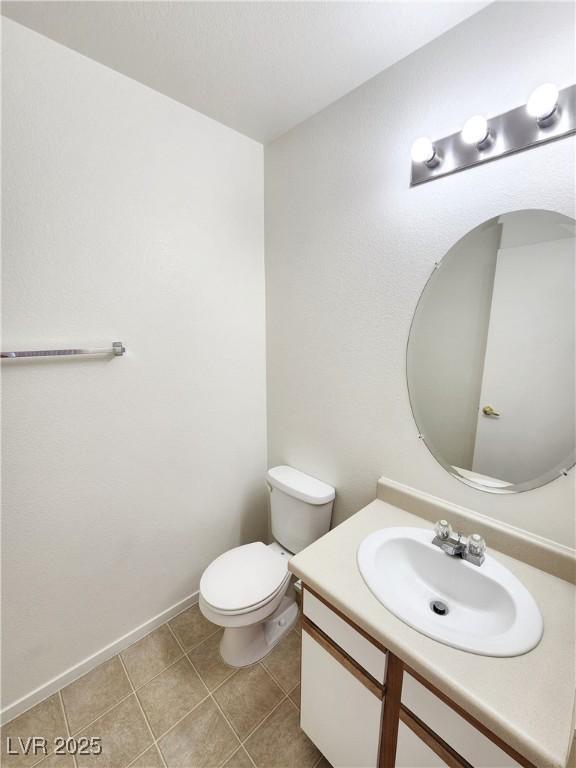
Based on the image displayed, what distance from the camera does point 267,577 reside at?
1436 mm

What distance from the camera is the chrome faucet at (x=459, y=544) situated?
974mm

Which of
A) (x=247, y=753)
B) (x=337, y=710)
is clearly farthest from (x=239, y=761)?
(x=337, y=710)

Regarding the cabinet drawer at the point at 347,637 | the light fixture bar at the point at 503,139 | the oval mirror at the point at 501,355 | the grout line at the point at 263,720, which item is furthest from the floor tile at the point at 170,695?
the light fixture bar at the point at 503,139

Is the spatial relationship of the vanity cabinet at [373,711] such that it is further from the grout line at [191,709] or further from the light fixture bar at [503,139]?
the light fixture bar at [503,139]

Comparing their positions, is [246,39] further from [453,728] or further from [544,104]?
[453,728]

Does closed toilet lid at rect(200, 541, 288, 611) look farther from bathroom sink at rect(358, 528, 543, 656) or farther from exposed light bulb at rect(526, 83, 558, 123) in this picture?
exposed light bulb at rect(526, 83, 558, 123)

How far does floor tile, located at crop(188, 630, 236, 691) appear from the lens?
141 cm

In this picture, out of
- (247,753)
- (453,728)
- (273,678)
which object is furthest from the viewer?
(273,678)

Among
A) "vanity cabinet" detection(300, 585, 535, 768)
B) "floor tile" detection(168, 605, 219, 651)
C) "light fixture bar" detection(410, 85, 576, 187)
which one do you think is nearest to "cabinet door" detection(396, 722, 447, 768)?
"vanity cabinet" detection(300, 585, 535, 768)

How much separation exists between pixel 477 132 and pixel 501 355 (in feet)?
2.17

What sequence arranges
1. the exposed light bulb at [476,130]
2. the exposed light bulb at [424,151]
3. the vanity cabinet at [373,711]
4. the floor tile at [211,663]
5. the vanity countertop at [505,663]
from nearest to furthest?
1. the vanity countertop at [505,663]
2. the vanity cabinet at [373,711]
3. the exposed light bulb at [476,130]
4. the exposed light bulb at [424,151]
5. the floor tile at [211,663]

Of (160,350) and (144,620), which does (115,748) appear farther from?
(160,350)

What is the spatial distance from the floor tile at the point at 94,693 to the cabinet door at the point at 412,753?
1.15m

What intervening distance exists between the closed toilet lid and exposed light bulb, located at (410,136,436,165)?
1693 millimetres
